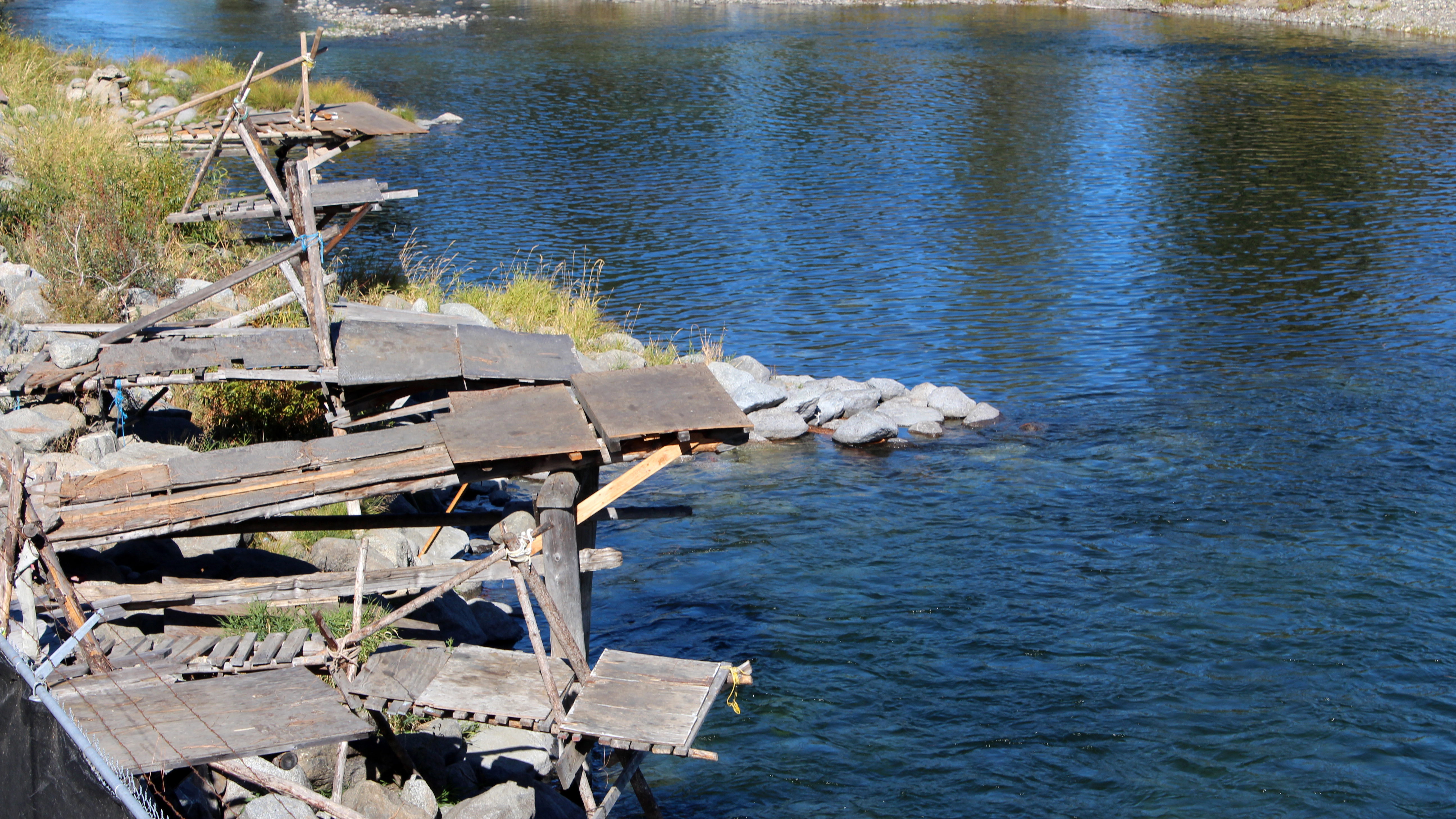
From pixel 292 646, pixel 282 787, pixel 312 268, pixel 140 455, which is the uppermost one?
pixel 312 268

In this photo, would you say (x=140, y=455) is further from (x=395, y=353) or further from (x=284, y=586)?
(x=284, y=586)

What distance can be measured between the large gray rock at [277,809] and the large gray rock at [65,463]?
351 centimetres

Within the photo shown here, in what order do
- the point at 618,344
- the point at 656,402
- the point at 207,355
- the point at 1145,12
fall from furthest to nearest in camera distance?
the point at 1145,12 < the point at 618,344 < the point at 207,355 < the point at 656,402

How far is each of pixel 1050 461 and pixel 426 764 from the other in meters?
10.1

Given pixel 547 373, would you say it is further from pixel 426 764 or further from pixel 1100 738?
pixel 1100 738

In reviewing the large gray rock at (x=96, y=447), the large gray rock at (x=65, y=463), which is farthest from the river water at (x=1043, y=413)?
the large gray rock at (x=96, y=447)

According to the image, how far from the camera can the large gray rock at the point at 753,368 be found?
19.1 meters

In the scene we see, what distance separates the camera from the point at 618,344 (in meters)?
19.6

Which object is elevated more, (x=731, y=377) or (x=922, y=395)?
(x=731, y=377)

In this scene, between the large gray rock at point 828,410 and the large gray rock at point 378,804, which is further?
the large gray rock at point 828,410

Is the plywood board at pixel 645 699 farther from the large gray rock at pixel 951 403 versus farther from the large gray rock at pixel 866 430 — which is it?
the large gray rock at pixel 951 403

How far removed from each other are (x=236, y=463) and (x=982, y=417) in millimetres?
11851

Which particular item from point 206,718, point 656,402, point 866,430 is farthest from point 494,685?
point 866,430

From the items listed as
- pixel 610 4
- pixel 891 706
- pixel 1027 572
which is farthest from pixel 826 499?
pixel 610 4
